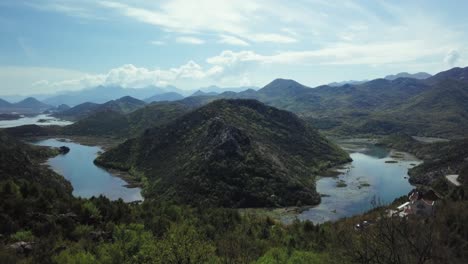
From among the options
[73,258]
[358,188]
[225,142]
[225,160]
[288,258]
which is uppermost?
[225,142]

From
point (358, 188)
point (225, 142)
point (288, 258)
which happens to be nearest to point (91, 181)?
point (225, 142)

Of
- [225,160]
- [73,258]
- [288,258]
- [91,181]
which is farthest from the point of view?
[91,181]

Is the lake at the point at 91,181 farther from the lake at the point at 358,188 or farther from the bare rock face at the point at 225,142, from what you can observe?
the lake at the point at 358,188

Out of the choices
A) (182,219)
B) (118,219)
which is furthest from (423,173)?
(118,219)

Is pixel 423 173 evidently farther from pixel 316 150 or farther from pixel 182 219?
pixel 182 219

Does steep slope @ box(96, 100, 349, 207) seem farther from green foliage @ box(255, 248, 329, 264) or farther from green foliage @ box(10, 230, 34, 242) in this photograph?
green foliage @ box(10, 230, 34, 242)

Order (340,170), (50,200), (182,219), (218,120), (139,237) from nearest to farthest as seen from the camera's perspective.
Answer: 1. (139,237)
2. (50,200)
3. (182,219)
4. (218,120)
5. (340,170)

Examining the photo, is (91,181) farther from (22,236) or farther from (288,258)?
(288,258)

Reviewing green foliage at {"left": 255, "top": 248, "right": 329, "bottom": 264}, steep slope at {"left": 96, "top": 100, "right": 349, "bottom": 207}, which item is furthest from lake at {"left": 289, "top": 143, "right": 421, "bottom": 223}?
green foliage at {"left": 255, "top": 248, "right": 329, "bottom": 264}
